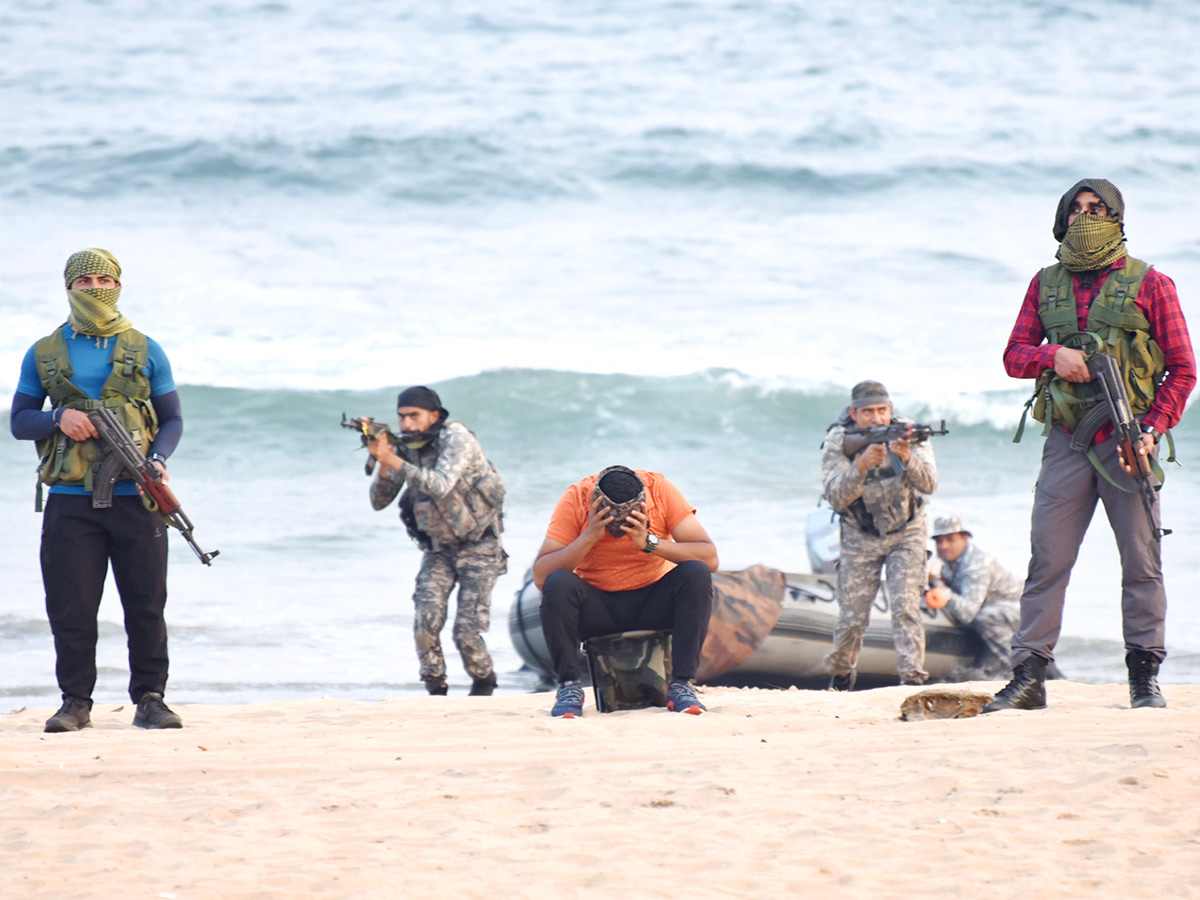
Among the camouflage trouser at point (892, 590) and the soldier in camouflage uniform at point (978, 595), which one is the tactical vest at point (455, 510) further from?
the soldier in camouflage uniform at point (978, 595)

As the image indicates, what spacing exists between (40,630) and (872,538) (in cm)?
510

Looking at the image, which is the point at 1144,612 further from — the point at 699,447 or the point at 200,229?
the point at 200,229

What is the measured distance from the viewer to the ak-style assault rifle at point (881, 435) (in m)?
6.16

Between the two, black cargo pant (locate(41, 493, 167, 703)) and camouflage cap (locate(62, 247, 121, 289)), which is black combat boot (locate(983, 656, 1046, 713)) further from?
camouflage cap (locate(62, 247, 121, 289))

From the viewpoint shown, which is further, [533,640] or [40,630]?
[40,630]

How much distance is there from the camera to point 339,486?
13805mm

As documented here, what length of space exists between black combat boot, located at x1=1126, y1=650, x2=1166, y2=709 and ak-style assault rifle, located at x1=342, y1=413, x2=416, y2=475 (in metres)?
3.27

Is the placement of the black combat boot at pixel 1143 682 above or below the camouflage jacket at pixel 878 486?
below

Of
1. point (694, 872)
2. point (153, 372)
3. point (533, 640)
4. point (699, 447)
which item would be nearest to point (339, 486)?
point (699, 447)

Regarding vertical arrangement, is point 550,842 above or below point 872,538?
below

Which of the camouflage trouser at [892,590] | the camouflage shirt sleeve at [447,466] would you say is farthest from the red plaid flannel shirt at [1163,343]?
the camouflage shirt sleeve at [447,466]

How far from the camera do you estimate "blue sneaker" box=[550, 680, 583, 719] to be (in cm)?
496

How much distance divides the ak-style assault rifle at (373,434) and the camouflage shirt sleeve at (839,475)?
6.52ft

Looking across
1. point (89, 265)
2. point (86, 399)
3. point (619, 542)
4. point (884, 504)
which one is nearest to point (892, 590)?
point (884, 504)
